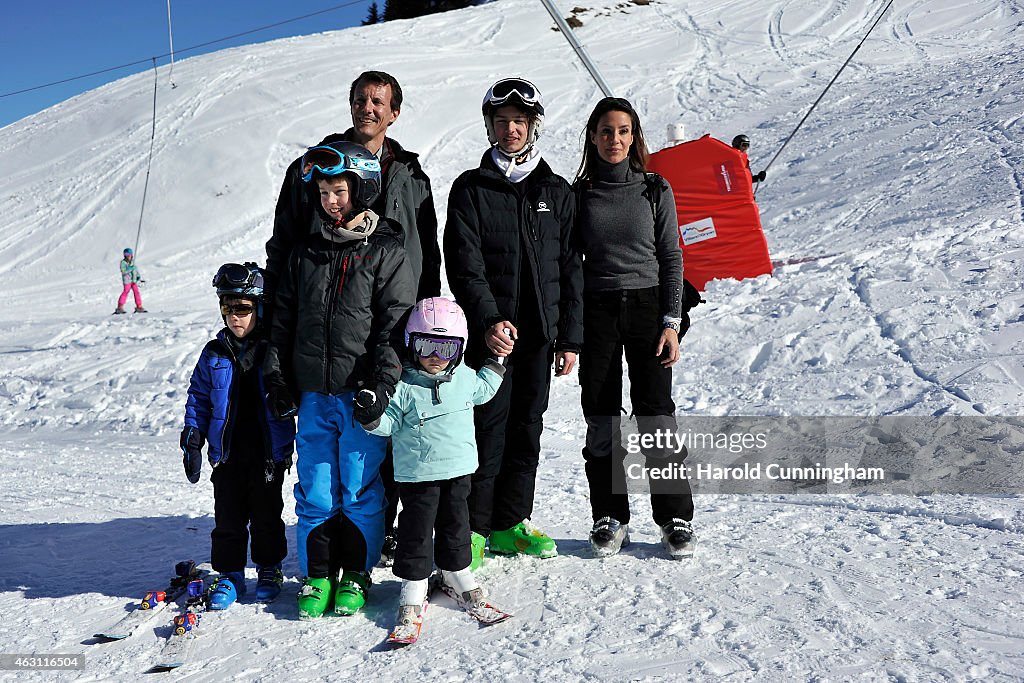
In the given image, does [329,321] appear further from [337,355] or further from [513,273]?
[513,273]

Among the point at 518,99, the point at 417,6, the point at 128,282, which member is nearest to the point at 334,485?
the point at 518,99

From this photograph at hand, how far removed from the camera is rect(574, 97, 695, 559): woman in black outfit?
3832 mm

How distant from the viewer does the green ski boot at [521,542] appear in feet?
12.8

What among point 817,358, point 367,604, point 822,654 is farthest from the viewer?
point 817,358

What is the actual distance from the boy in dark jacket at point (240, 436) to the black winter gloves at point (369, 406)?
647 millimetres

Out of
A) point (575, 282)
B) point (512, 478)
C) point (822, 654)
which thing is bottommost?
point (822, 654)

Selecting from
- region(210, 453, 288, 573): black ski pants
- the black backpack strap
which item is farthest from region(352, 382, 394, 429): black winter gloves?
the black backpack strap

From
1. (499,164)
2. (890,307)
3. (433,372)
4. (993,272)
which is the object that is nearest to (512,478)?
(433,372)

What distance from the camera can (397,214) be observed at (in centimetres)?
371

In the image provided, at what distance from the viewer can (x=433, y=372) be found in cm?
334

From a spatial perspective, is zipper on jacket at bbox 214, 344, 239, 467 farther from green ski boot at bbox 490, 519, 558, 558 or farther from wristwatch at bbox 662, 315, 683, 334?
wristwatch at bbox 662, 315, 683, 334

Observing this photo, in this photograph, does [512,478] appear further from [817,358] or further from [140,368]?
[140,368]

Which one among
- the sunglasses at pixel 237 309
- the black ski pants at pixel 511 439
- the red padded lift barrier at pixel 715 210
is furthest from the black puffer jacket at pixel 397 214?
the red padded lift barrier at pixel 715 210

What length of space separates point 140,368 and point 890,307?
8.24 meters
